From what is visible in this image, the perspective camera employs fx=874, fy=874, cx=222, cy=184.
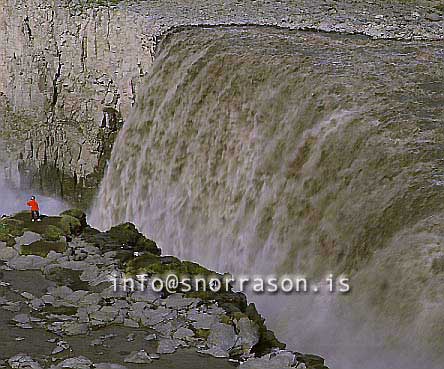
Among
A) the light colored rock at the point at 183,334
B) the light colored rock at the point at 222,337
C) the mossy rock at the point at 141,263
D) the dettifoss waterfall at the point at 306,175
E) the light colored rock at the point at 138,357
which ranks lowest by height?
the mossy rock at the point at 141,263

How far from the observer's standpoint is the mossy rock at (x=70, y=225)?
9.72 m

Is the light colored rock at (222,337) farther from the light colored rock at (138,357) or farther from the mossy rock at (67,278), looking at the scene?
the mossy rock at (67,278)

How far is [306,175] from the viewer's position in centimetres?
769

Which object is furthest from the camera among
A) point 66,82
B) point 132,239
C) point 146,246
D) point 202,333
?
point 66,82

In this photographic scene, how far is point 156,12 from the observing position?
13.1 metres

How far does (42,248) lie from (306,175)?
3.08m

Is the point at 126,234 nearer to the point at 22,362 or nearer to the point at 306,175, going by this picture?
the point at 306,175

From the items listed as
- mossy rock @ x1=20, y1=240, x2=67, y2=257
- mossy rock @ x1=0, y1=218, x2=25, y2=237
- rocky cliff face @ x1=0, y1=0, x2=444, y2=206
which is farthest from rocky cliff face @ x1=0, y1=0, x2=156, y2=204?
mossy rock @ x1=20, y1=240, x2=67, y2=257

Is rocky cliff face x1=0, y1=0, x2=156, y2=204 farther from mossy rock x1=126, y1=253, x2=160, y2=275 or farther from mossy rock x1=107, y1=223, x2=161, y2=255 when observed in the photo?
mossy rock x1=126, y1=253, x2=160, y2=275

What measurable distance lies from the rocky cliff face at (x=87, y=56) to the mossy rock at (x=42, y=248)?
3.92 meters

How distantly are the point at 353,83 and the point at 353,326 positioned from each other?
2759 millimetres

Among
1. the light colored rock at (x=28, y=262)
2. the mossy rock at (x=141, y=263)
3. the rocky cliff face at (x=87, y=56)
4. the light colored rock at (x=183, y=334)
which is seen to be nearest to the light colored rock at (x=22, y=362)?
the light colored rock at (x=183, y=334)

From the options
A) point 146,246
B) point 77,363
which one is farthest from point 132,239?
point 77,363

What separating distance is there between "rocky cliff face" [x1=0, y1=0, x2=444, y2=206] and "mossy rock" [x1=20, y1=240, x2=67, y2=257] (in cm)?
392
